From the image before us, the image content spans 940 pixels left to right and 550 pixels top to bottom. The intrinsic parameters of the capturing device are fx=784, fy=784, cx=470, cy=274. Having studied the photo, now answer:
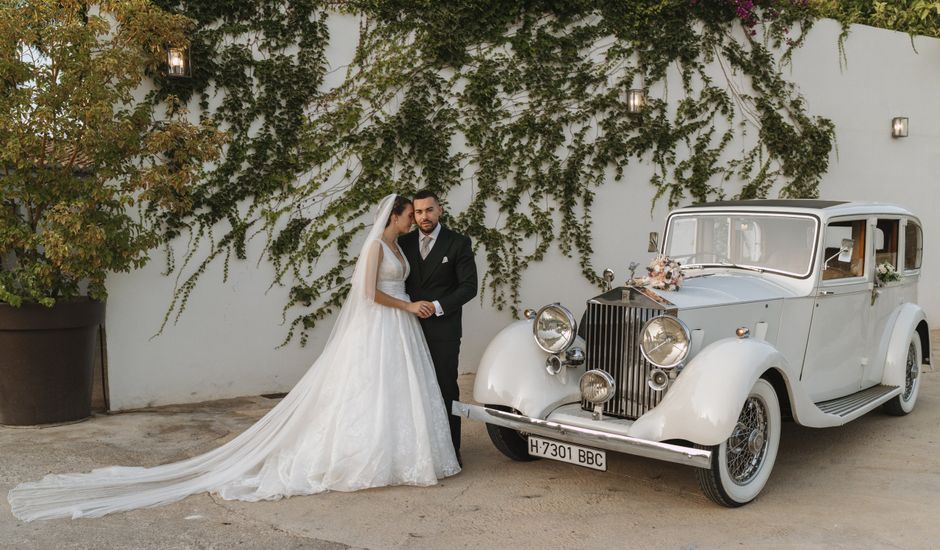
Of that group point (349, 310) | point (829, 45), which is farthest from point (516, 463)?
point (829, 45)

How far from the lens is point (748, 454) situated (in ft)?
13.5

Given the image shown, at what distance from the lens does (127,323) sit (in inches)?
242

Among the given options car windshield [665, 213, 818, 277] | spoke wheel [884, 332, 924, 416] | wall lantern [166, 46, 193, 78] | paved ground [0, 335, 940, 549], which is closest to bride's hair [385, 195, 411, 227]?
paved ground [0, 335, 940, 549]

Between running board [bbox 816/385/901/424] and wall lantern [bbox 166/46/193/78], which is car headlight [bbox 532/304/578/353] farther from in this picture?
wall lantern [bbox 166/46/193/78]

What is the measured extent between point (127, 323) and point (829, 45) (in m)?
8.90

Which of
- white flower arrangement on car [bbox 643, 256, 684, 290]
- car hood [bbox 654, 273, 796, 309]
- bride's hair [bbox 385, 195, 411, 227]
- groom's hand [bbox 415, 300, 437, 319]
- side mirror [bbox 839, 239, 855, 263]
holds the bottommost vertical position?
groom's hand [bbox 415, 300, 437, 319]

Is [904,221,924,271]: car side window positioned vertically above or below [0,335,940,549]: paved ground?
above

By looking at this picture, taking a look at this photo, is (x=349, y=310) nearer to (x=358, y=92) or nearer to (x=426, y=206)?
(x=426, y=206)

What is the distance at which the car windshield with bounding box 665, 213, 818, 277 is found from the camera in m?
5.01

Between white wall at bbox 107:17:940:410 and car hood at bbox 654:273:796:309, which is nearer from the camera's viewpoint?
car hood at bbox 654:273:796:309

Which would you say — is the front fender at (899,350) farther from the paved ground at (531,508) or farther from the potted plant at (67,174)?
the potted plant at (67,174)

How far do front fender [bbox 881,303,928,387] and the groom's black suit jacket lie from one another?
3.15 metres

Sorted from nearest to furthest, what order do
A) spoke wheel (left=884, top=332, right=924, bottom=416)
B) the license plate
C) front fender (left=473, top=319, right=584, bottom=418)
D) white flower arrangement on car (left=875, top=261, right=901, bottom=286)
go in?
the license plate → front fender (left=473, top=319, right=584, bottom=418) → white flower arrangement on car (left=875, top=261, right=901, bottom=286) → spoke wheel (left=884, top=332, right=924, bottom=416)

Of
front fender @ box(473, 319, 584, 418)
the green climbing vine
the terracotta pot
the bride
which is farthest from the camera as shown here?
the green climbing vine
